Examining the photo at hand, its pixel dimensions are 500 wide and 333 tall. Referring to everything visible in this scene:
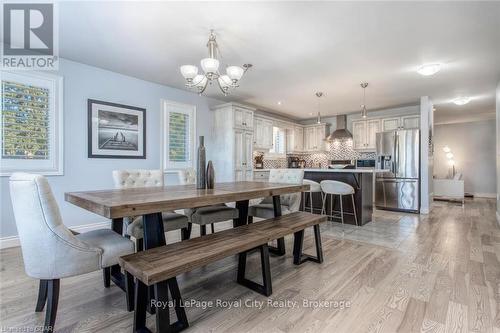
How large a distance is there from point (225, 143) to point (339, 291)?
3.68 meters

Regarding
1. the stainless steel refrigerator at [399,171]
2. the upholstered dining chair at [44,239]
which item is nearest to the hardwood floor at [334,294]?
the upholstered dining chair at [44,239]

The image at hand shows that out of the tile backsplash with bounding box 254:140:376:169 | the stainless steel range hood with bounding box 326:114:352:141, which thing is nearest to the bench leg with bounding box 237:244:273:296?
the stainless steel range hood with bounding box 326:114:352:141

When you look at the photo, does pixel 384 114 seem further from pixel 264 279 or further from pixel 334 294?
pixel 264 279

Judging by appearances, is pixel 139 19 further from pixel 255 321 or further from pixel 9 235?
pixel 9 235

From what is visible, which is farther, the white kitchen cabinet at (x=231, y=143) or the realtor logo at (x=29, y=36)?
the white kitchen cabinet at (x=231, y=143)

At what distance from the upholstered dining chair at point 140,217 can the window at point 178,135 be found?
1.65m

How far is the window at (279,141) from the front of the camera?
7043mm

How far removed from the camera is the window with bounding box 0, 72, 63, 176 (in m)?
3.02

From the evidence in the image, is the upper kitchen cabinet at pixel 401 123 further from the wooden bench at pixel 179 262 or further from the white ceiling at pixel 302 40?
the wooden bench at pixel 179 262

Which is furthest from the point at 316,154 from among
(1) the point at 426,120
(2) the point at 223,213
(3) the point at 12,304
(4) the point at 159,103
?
(3) the point at 12,304

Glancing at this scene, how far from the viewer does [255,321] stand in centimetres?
165

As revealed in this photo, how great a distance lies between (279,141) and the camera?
7.19 meters

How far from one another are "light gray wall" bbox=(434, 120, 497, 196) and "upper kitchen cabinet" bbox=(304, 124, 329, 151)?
4.66 meters

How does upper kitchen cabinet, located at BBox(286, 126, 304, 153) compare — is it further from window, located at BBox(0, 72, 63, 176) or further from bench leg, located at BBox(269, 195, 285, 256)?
window, located at BBox(0, 72, 63, 176)
